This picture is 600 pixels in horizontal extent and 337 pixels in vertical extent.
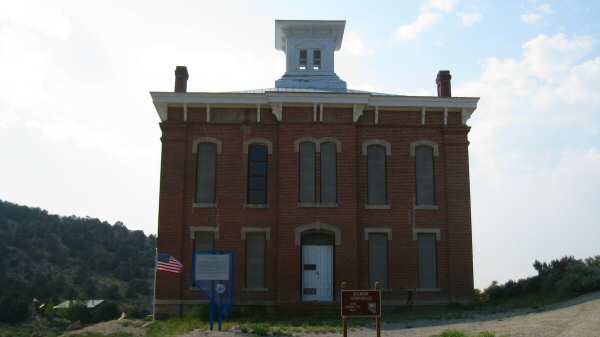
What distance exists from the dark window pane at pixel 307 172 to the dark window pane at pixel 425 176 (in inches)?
154

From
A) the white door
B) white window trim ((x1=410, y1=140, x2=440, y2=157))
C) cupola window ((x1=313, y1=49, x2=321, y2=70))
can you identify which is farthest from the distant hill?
white window trim ((x1=410, y1=140, x2=440, y2=157))

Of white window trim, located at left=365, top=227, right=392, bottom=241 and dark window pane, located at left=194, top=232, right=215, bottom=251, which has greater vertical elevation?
white window trim, located at left=365, top=227, right=392, bottom=241

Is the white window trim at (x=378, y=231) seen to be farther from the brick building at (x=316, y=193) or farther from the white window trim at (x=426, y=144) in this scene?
the white window trim at (x=426, y=144)

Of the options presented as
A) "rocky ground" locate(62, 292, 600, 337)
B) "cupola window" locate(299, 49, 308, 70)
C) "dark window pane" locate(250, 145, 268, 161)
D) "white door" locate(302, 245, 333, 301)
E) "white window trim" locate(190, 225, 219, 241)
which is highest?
"cupola window" locate(299, 49, 308, 70)

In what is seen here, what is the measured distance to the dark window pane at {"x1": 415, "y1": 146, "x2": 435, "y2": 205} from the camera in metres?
24.0

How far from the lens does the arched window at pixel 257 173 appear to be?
23.7m

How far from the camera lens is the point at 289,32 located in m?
30.4

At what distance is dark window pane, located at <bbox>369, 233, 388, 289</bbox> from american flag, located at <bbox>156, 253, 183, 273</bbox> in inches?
265

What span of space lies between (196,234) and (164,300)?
8.27ft

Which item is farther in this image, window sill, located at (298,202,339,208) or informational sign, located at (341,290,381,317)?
window sill, located at (298,202,339,208)

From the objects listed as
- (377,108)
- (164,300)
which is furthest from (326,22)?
(164,300)

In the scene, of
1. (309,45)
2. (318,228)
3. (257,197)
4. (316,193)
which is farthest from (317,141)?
(309,45)

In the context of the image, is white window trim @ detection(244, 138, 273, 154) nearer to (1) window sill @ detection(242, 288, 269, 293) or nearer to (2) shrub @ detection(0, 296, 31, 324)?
(1) window sill @ detection(242, 288, 269, 293)

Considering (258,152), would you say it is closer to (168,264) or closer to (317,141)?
(317,141)
